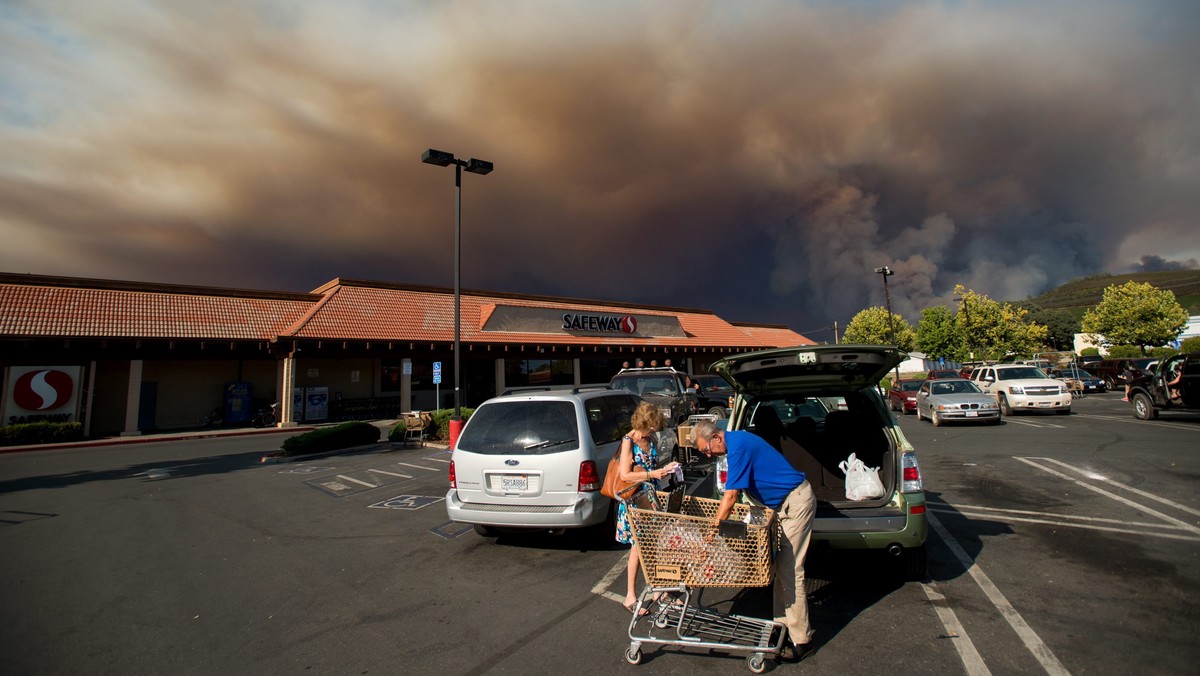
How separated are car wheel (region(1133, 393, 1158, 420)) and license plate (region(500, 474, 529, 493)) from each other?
18.0m

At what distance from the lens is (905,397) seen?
70.3ft

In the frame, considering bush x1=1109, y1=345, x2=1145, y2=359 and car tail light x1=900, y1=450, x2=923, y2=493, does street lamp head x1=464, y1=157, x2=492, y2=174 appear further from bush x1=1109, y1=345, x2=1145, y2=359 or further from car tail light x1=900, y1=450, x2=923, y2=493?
bush x1=1109, y1=345, x2=1145, y2=359

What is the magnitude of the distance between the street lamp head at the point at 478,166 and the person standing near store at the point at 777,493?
45.4 feet

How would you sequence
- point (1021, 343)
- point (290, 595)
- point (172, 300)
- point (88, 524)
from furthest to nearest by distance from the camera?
point (1021, 343), point (172, 300), point (88, 524), point (290, 595)

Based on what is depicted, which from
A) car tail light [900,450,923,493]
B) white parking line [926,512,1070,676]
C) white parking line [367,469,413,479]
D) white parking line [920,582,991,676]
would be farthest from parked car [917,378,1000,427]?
white parking line [367,469,413,479]

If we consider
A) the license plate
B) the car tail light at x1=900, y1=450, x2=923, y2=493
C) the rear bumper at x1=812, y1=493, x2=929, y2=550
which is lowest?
the rear bumper at x1=812, y1=493, x2=929, y2=550

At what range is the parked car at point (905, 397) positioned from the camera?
68.8 ft

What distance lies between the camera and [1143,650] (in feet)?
10.9

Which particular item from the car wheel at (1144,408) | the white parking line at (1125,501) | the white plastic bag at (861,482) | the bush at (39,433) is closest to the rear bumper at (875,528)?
the white plastic bag at (861,482)

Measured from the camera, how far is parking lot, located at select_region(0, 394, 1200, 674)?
354cm

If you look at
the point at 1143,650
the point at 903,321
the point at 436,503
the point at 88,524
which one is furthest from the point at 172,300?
the point at 903,321

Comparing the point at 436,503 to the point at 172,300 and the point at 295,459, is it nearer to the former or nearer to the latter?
the point at 295,459

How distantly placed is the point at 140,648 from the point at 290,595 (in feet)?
3.51

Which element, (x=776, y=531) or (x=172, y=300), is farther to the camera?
(x=172, y=300)
